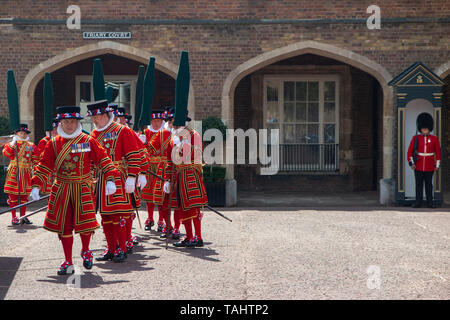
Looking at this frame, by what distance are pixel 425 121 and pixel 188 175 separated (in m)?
6.03

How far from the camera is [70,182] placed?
20.2 feet

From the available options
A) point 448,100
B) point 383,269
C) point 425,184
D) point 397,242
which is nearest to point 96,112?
point 383,269

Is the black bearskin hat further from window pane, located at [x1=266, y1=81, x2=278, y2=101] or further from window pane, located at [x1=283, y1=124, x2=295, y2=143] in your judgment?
window pane, located at [x1=266, y1=81, x2=278, y2=101]

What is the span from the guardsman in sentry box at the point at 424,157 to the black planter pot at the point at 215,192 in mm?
3596

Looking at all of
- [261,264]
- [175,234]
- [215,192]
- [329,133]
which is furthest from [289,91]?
[261,264]

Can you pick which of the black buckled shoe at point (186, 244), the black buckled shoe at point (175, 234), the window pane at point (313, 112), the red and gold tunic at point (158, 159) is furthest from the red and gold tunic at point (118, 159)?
the window pane at point (313, 112)

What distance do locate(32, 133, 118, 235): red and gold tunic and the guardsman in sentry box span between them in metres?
7.34

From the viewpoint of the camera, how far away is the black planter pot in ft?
39.4

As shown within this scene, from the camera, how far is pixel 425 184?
11.7m

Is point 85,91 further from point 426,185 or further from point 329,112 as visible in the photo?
point 426,185

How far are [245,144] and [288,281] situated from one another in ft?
31.1

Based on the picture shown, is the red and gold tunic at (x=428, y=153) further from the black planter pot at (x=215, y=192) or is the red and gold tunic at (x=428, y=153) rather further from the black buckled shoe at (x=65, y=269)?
the black buckled shoe at (x=65, y=269)

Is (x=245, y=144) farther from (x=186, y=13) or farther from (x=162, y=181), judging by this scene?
(x=162, y=181)

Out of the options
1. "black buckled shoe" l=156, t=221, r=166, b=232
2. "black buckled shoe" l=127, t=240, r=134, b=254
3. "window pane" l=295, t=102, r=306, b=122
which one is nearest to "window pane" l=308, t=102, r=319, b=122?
"window pane" l=295, t=102, r=306, b=122
